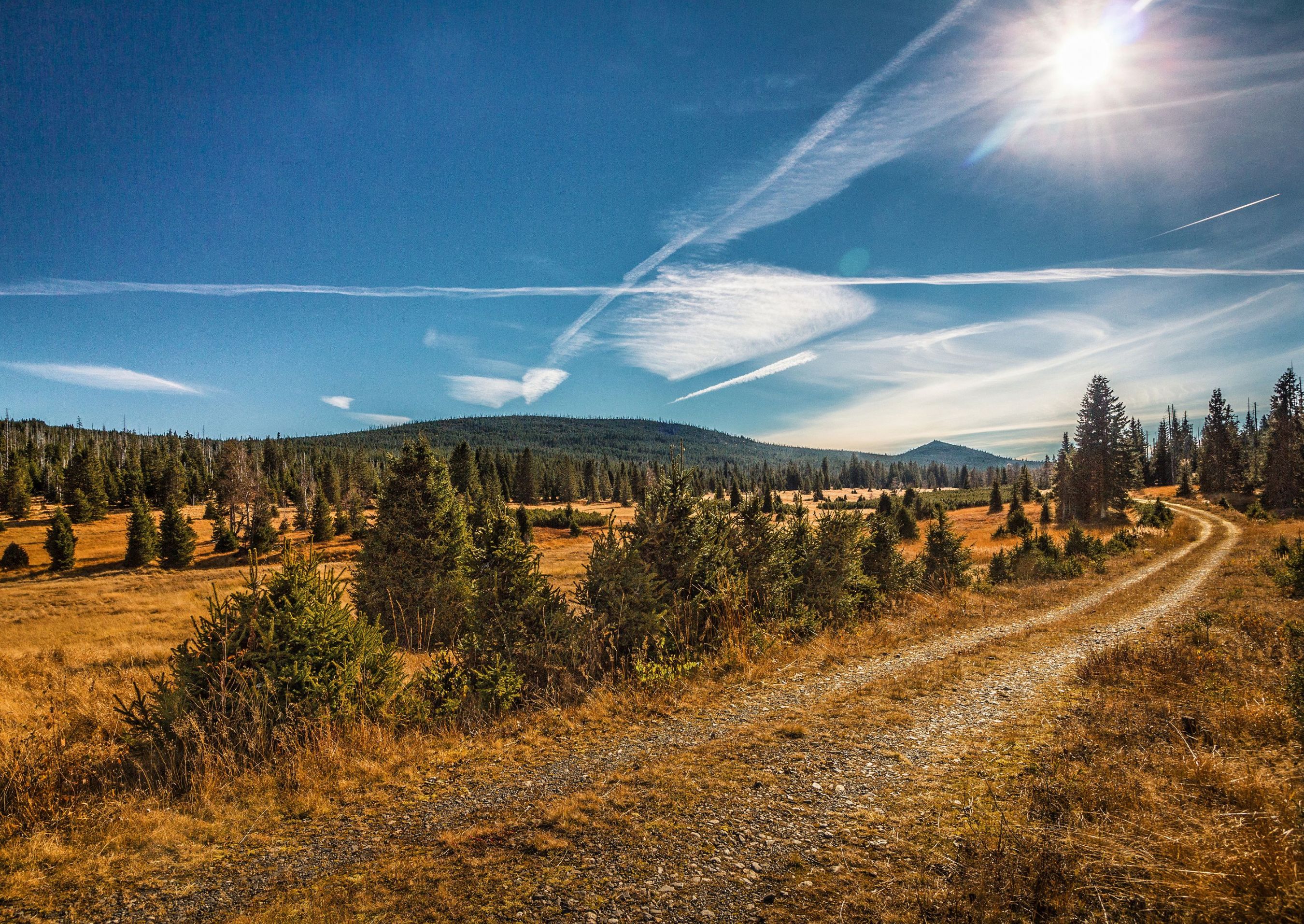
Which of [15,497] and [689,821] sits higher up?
[15,497]

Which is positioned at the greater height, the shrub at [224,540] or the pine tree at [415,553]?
the pine tree at [415,553]

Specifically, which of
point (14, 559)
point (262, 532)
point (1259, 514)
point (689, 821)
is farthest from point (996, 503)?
Answer: point (14, 559)

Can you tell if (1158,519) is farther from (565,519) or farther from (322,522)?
(322,522)

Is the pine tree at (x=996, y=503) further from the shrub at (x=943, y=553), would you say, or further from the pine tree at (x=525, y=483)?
the pine tree at (x=525, y=483)

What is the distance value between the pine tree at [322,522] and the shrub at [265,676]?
61530 millimetres

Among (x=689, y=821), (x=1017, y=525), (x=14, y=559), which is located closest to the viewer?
(x=689, y=821)

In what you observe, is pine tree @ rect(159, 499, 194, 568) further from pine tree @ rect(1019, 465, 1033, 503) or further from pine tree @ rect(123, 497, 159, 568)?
pine tree @ rect(1019, 465, 1033, 503)

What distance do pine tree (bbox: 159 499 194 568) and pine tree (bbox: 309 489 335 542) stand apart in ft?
35.6

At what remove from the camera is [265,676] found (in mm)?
5691

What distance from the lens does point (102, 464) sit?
329 ft

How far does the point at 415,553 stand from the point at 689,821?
47.9ft

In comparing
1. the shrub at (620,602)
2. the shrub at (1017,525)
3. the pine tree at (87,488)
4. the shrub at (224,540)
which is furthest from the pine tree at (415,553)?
the pine tree at (87,488)

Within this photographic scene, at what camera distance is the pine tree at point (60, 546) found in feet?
154

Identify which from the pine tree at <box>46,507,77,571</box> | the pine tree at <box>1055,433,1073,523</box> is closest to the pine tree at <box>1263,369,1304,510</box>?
the pine tree at <box>1055,433,1073,523</box>
